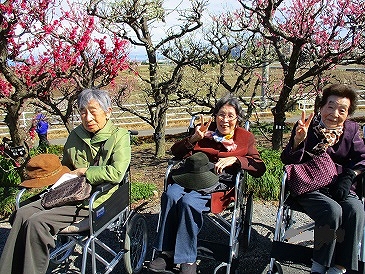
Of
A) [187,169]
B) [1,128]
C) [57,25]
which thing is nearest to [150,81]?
[57,25]

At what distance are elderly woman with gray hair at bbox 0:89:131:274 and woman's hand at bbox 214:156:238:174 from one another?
700mm

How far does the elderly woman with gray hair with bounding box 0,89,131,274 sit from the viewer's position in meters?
2.57

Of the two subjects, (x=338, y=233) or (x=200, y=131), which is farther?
(x=200, y=131)

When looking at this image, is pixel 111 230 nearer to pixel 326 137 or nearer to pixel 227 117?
pixel 227 117

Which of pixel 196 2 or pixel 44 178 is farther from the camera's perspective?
pixel 196 2

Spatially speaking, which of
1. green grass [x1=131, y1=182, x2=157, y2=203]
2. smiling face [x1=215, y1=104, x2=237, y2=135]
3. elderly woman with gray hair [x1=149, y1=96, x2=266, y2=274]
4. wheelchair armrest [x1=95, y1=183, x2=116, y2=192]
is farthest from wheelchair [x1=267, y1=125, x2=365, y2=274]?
green grass [x1=131, y1=182, x2=157, y2=203]

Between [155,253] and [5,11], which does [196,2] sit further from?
[155,253]

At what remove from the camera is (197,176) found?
10.00 ft

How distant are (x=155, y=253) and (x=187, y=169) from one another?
2.18ft

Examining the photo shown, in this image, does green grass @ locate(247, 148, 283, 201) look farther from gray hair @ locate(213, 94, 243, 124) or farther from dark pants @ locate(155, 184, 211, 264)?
dark pants @ locate(155, 184, 211, 264)

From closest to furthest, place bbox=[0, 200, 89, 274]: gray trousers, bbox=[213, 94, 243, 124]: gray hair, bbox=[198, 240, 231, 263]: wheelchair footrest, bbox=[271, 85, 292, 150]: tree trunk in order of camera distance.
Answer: bbox=[0, 200, 89, 274]: gray trousers, bbox=[198, 240, 231, 263]: wheelchair footrest, bbox=[213, 94, 243, 124]: gray hair, bbox=[271, 85, 292, 150]: tree trunk

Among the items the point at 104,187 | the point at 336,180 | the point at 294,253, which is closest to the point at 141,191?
the point at 104,187

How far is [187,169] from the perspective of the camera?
3125 mm

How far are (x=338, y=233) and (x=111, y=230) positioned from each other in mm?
1714
